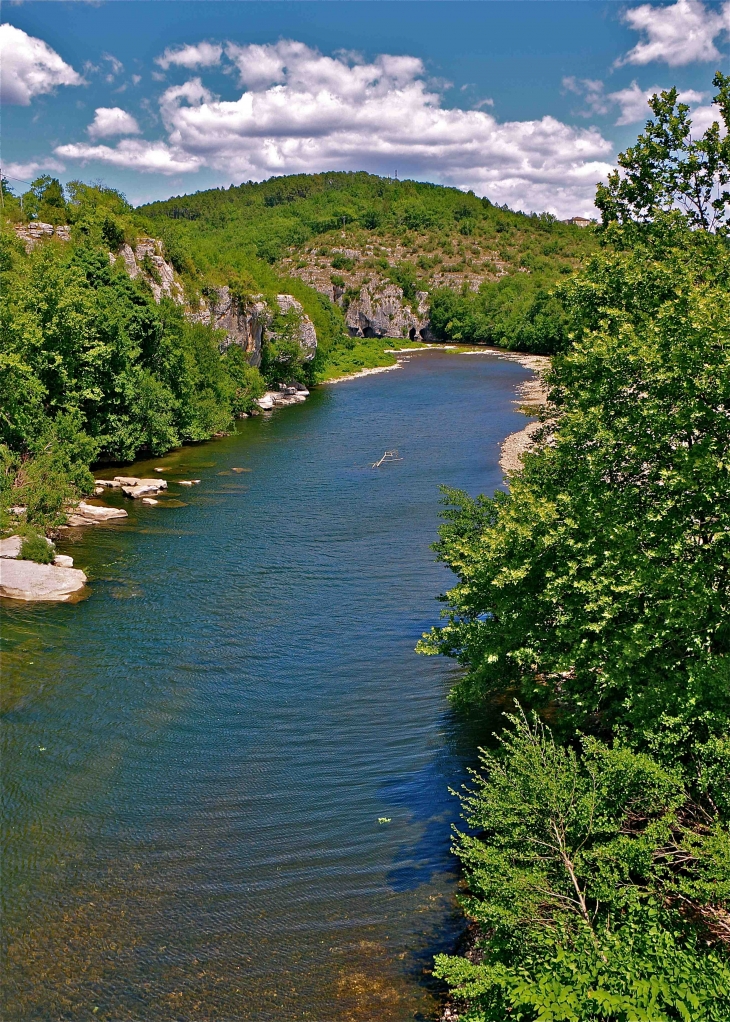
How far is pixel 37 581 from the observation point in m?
24.7

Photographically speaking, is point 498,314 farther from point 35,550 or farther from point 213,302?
point 35,550

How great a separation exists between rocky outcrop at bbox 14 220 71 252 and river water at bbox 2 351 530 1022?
65.5 feet

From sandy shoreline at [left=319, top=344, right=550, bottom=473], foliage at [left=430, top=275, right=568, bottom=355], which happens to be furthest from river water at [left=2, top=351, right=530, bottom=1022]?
foliage at [left=430, top=275, right=568, bottom=355]

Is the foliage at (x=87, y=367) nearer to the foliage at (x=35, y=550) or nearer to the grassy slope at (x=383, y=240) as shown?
the foliage at (x=35, y=550)

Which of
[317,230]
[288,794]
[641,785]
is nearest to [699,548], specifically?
[641,785]

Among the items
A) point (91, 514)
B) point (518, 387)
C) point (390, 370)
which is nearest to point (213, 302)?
point (518, 387)

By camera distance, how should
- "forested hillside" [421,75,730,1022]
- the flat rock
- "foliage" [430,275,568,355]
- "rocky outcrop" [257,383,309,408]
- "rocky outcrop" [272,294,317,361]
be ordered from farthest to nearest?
"foliage" [430,275,568,355]
"rocky outcrop" [272,294,317,361]
"rocky outcrop" [257,383,309,408]
the flat rock
"forested hillside" [421,75,730,1022]

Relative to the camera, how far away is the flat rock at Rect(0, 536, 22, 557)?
2586cm

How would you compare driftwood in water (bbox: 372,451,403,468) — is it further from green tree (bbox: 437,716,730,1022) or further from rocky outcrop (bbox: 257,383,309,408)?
green tree (bbox: 437,716,730,1022)

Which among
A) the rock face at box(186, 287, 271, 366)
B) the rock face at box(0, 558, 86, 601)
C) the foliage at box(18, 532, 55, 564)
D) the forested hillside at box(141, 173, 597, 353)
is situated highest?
the forested hillside at box(141, 173, 597, 353)

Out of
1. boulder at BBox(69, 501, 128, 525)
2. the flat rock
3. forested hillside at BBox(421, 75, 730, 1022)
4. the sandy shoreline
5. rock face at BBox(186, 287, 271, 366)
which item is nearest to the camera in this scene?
forested hillside at BBox(421, 75, 730, 1022)

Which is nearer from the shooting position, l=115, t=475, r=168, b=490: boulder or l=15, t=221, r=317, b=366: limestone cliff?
l=115, t=475, r=168, b=490: boulder

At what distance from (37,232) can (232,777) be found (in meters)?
37.7

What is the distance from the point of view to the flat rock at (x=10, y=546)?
84.9ft
